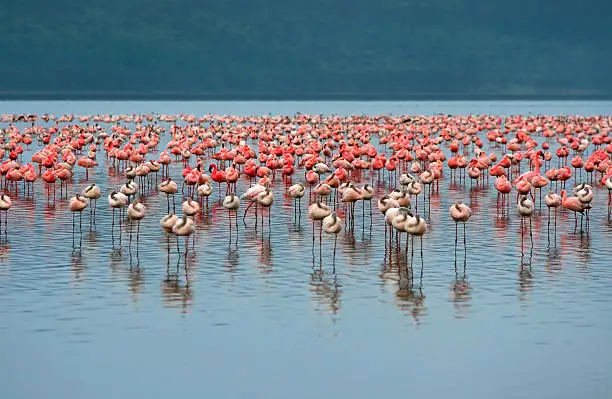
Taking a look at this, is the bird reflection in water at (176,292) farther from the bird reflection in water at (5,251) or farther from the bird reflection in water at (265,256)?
the bird reflection in water at (5,251)

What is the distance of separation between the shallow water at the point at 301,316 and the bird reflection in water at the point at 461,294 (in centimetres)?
6

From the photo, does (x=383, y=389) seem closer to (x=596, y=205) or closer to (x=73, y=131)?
(x=596, y=205)

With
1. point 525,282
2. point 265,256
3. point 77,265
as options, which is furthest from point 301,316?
point 77,265

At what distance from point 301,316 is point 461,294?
398 centimetres

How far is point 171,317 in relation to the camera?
73.1ft

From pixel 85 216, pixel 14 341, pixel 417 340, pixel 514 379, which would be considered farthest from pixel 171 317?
pixel 85 216

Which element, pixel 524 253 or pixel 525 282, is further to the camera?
pixel 524 253

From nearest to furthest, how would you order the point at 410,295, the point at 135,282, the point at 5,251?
1. the point at 410,295
2. the point at 135,282
3. the point at 5,251

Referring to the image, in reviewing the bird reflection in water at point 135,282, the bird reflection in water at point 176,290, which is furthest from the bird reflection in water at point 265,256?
the bird reflection in water at point 135,282

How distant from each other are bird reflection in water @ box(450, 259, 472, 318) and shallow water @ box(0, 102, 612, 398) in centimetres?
6

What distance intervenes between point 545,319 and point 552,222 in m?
13.1

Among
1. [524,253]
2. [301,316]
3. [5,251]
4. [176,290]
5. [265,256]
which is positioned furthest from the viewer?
[524,253]

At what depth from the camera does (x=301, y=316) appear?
22.4 metres

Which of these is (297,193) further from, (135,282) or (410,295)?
(410,295)
